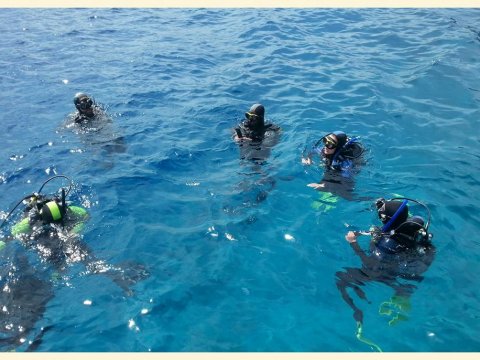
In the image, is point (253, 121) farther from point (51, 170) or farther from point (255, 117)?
point (51, 170)

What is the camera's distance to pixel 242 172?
7.92 meters

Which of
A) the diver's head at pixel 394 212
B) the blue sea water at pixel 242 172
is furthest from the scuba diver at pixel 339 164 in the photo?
the diver's head at pixel 394 212

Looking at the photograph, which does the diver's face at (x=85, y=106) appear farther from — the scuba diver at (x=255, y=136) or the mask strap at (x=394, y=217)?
the mask strap at (x=394, y=217)

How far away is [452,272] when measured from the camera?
578 cm

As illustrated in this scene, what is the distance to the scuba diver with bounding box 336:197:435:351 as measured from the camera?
5316mm

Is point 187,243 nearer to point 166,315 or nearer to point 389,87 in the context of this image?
point 166,315

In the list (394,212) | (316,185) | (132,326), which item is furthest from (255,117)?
(132,326)

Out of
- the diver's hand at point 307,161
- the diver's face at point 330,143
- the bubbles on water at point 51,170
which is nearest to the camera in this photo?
the diver's face at point 330,143

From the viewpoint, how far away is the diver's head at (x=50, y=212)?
6.02 metres

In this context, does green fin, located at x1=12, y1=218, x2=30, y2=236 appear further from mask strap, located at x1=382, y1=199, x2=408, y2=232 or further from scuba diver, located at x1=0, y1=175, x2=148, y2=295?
mask strap, located at x1=382, y1=199, x2=408, y2=232

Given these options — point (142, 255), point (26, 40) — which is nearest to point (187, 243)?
point (142, 255)

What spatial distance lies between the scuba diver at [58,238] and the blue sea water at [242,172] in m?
0.17

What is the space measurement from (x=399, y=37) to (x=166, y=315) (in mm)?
12999

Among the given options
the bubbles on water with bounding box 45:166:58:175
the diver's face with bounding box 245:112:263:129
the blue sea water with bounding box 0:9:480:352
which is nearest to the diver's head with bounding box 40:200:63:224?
the blue sea water with bounding box 0:9:480:352
